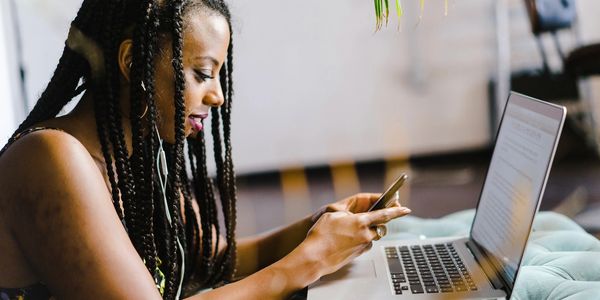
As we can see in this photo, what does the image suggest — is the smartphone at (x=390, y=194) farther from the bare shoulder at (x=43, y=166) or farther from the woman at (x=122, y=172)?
the bare shoulder at (x=43, y=166)

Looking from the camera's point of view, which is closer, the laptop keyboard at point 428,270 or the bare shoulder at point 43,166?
the bare shoulder at point 43,166

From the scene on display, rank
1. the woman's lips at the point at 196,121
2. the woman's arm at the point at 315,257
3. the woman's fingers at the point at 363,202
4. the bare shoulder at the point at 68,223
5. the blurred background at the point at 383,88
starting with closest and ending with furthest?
the bare shoulder at the point at 68,223 < the woman's arm at the point at 315,257 < the woman's lips at the point at 196,121 < the woman's fingers at the point at 363,202 < the blurred background at the point at 383,88

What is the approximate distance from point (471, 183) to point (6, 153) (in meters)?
2.71

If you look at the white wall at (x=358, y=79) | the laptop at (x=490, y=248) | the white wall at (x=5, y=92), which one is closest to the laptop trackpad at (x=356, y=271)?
the laptop at (x=490, y=248)

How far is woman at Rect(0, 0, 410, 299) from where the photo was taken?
2.57ft

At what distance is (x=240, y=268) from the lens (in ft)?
4.06

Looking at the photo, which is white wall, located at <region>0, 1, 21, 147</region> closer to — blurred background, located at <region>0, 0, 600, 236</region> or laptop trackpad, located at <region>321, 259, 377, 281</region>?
blurred background, located at <region>0, 0, 600, 236</region>

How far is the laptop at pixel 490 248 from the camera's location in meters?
0.89

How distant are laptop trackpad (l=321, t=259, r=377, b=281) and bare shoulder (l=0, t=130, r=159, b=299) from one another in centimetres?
30

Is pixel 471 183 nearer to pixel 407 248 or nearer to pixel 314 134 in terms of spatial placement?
pixel 314 134

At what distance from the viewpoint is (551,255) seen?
44.3 inches

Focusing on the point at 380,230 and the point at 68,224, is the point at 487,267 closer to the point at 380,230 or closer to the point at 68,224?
the point at 380,230

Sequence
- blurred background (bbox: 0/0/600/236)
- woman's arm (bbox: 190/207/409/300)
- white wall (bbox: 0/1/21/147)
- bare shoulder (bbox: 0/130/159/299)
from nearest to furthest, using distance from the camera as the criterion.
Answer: bare shoulder (bbox: 0/130/159/299) → woman's arm (bbox: 190/207/409/300) → white wall (bbox: 0/1/21/147) → blurred background (bbox: 0/0/600/236)

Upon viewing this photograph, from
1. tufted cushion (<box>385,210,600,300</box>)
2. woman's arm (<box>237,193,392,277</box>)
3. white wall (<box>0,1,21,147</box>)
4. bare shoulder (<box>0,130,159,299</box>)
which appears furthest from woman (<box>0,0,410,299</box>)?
white wall (<box>0,1,21,147</box>)
